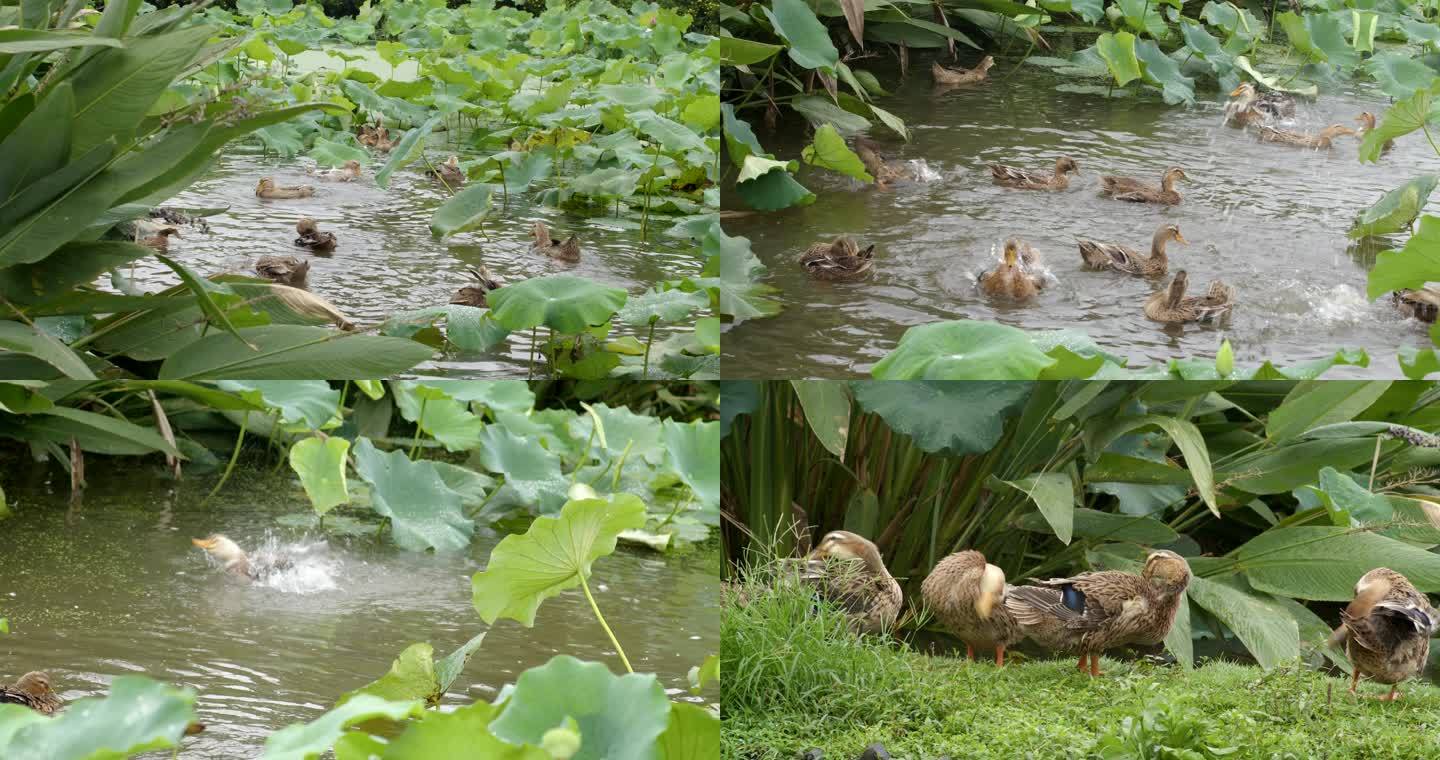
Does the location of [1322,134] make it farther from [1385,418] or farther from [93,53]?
[93,53]

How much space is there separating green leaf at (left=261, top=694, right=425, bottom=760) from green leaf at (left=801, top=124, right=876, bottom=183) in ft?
7.07

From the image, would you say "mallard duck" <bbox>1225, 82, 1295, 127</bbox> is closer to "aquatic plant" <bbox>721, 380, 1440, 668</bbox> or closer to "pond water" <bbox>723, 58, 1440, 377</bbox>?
"pond water" <bbox>723, 58, 1440, 377</bbox>

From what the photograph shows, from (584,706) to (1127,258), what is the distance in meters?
1.90

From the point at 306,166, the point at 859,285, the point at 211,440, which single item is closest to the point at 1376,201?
the point at 859,285

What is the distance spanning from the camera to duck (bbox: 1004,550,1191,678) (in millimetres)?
1967

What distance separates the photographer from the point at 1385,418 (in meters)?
2.40

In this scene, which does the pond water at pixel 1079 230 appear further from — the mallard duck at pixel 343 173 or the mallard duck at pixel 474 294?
the mallard duck at pixel 343 173

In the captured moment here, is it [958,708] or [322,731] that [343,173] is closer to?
[958,708]

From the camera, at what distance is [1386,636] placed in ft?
6.28

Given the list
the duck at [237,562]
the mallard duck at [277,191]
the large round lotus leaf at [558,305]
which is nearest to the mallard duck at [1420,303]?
the large round lotus leaf at [558,305]

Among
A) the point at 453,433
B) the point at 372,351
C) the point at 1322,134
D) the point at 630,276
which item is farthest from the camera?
the point at 1322,134

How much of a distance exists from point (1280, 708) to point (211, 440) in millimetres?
1833

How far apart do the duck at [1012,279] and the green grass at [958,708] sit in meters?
0.70

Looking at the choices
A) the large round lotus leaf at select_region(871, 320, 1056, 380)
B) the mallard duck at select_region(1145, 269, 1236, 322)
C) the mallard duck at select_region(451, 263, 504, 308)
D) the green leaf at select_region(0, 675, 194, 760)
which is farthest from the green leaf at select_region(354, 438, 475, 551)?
the mallard duck at select_region(1145, 269, 1236, 322)
